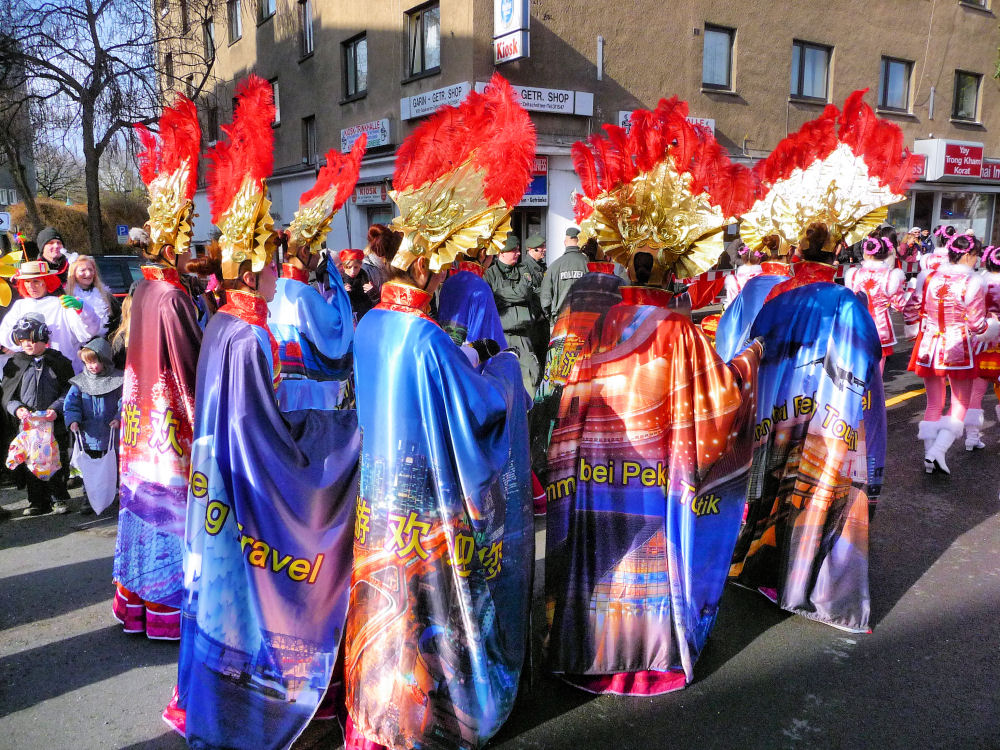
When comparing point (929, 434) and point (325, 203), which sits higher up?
point (325, 203)

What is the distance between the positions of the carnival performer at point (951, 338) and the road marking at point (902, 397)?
2.11m

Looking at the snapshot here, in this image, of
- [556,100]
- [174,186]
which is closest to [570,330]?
[174,186]

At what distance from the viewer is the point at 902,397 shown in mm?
8891

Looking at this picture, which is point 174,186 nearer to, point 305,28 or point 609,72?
point 609,72

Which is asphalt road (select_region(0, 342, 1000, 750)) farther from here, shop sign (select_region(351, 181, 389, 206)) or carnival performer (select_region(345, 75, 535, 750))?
shop sign (select_region(351, 181, 389, 206))

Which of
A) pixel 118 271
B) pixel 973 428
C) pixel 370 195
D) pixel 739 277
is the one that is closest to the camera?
pixel 973 428

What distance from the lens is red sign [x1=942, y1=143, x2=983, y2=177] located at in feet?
68.7

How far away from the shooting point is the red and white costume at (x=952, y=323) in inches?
248

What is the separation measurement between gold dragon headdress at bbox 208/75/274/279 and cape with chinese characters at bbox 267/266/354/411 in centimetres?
163

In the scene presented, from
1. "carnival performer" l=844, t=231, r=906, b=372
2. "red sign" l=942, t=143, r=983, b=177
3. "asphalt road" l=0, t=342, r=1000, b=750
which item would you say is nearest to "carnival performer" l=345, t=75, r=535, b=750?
"asphalt road" l=0, t=342, r=1000, b=750

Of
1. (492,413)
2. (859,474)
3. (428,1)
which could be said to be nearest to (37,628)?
(492,413)

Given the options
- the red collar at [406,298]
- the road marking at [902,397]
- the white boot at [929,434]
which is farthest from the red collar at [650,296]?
the road marking at [902,397]

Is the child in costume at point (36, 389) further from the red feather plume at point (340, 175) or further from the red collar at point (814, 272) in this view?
the red collar at point (814, 272)

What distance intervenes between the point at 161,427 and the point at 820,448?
133 inches
